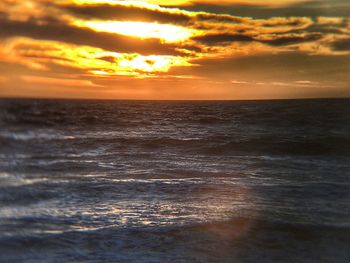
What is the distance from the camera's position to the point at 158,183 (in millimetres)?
6980

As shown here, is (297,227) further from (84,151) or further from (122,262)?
(84,151)

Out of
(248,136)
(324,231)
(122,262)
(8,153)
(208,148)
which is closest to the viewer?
(122,262)

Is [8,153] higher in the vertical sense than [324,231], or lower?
higher

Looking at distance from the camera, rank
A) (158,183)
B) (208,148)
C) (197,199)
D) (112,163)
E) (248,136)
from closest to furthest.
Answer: (197,199) < (158,183) < (112,163) < (208,148) < (248,136)

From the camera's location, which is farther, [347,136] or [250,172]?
[347,136]

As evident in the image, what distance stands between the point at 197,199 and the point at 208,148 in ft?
22.5

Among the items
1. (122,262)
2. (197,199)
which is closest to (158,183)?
(197,199)

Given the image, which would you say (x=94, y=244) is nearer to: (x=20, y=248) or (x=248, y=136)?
(x=20, y=248)

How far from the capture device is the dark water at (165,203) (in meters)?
3.92

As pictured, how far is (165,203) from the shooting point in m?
5.61

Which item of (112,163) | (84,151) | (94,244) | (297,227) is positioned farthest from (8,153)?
(297,227)

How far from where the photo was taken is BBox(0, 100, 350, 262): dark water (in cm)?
392

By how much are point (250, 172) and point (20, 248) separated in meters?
5.42

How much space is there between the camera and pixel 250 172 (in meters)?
8.45
